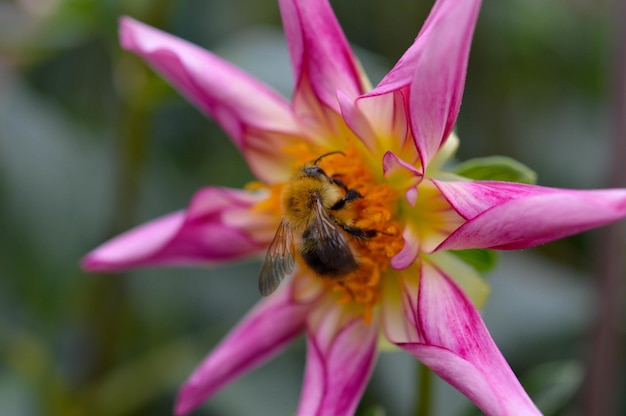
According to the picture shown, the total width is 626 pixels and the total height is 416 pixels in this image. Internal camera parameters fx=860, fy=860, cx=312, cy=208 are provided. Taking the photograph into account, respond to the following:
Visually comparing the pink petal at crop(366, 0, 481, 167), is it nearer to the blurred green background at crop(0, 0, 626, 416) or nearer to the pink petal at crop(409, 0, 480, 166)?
the pink petal at crop(409, 0, 480, 166)

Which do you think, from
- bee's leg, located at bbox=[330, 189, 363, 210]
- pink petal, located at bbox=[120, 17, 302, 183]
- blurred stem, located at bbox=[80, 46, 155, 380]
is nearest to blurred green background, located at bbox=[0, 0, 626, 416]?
blurred stem, located at bbox=[80, 46, 155, 380]

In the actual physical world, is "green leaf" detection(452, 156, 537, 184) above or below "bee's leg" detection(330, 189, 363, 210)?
above

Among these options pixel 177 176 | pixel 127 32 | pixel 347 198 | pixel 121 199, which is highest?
pixel 127 32

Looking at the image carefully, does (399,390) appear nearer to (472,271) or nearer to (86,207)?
(472,271)

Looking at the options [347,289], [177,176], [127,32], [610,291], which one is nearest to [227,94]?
[127,32]

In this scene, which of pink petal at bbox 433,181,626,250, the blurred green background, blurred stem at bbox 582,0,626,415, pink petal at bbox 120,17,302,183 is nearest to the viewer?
pink petal at bbox 433,181,626,250

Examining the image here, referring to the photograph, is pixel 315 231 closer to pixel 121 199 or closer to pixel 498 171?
pixel 498 171
